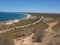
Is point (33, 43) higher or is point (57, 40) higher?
point (57, 40)

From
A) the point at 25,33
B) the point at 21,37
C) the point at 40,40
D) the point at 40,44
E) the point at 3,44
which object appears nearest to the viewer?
the point at 3,44

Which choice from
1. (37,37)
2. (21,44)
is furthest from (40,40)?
(21,44)

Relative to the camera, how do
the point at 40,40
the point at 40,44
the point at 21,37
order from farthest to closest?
the point at 21,37, the point at 40,40, the point at 40,44

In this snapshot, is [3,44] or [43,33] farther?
[43,33]

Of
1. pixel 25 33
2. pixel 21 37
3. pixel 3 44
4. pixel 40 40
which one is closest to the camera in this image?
pixel 3 44

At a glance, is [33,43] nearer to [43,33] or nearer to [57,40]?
[43,33]

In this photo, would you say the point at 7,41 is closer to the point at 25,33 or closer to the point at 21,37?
the point at 21,37

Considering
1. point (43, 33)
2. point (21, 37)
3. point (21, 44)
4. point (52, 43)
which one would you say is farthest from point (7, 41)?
point (21, 37)

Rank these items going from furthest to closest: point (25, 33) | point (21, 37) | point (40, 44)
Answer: point (25, 33) → point (21, 37) → point (40, 44)

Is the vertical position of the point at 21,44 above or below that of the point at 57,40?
below
